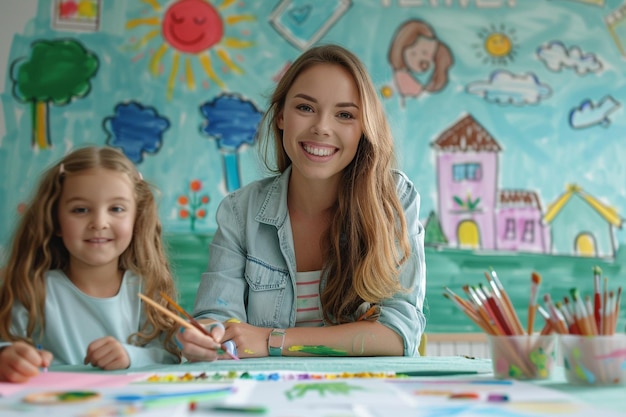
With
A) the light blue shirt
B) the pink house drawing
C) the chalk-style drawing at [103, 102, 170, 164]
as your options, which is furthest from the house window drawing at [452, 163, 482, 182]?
the light blue shirt

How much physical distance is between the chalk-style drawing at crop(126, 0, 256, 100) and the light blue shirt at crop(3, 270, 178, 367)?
5.13ft

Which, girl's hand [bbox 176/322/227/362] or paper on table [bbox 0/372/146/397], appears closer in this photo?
paper on table [bbox 0/372/146/397]

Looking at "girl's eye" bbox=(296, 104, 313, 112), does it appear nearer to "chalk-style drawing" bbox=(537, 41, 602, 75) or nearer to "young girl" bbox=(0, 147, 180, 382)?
"young girl" bbox=(0, 147, 180, 382)

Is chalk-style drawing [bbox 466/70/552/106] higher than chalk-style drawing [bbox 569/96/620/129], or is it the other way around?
chalk-style drawing [bbox 466/70/552/106]

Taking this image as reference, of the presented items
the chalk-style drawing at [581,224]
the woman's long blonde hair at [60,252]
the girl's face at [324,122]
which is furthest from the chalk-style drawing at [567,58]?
the woman's long blonde hair at [60,252]

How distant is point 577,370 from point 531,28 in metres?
2.41

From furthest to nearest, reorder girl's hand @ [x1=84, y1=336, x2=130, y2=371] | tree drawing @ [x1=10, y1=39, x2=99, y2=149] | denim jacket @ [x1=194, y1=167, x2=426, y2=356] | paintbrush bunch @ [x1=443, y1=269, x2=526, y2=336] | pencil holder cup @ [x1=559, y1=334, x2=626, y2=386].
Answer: tree drawing @ [x1=10, y1=39, x2=99, y2=149], denim jacket @ [x1=194, y1=167, x2=426, y2=356], girl's hand @ [x1=84, y1=336, x2=130, y2=371], paintbrush bunch @ [x1=443, y1=269, x2=526, y2=336], pencil holder cup @ [x1=559, y1=334, x2=626, y2=386]

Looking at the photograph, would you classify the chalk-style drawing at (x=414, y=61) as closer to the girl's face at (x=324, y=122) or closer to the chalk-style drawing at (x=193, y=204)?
the chalk-style drawing at (x=193, y=204)

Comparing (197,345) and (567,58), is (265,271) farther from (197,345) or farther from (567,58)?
(567,58)

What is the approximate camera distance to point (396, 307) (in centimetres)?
160

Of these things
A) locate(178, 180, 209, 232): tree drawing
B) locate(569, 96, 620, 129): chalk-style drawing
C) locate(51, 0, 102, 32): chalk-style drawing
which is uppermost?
locate(51, 0, 102, 32): chalk-style drawing

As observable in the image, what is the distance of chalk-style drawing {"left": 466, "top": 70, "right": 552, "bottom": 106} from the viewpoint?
10.0 ft

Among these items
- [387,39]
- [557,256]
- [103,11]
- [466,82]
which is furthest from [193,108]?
[557,256]

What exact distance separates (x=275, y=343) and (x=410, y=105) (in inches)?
69.5
